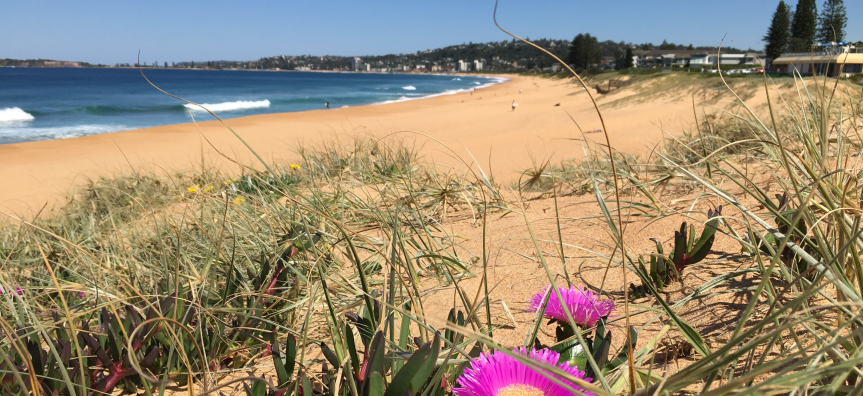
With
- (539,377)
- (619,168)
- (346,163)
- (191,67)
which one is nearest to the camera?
(539,377)

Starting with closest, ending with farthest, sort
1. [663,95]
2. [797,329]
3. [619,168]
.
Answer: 1. [797,329]
2. [619,168]
3. [663,95]

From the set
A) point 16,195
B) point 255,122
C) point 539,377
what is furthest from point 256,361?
point 255,122

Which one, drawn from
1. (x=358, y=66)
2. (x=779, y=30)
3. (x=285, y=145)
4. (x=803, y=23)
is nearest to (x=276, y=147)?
(x=285, y=145)

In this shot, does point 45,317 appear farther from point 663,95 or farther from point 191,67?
point 191,67

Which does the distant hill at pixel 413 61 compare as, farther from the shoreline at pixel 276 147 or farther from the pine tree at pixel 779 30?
the shoreline at pixel 276 147

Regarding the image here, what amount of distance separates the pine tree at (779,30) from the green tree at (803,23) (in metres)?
2.12

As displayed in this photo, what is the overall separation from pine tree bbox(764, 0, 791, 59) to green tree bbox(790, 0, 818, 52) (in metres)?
2.12

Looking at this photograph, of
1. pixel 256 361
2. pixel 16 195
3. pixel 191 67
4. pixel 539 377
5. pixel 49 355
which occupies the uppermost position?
pixel 191 67

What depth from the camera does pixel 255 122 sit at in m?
16.0

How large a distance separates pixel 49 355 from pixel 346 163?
314cm

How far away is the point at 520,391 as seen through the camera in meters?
0.64

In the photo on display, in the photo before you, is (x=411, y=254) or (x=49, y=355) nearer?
(x=49, y=355)

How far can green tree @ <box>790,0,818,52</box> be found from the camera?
25002mm

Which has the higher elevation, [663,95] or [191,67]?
[191,67]
